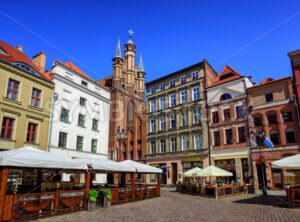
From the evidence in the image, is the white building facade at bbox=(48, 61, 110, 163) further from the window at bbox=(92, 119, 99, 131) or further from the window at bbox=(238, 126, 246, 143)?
the window at bbox=(238, 126, 246, 143)

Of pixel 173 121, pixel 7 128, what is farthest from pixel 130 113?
pixel 7 128

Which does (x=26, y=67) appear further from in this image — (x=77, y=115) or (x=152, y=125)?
(x=152, y=125)

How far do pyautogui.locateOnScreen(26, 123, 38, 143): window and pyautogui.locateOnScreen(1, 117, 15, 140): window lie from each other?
164cm

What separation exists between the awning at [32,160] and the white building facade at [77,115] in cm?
1462

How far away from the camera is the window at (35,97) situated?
2365 centimetres

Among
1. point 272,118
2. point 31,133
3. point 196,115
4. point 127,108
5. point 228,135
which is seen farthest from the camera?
point 127,108

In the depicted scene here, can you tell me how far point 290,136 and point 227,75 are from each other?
1201 cm

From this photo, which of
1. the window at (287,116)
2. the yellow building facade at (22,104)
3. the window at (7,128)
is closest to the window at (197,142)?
the window at (287,116)

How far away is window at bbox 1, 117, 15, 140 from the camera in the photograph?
20.7 meters

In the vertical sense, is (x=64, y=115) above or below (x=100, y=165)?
above

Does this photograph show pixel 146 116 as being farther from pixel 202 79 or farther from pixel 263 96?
pixel 263 96

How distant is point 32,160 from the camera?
33.8 ft

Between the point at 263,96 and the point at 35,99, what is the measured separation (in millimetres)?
25490

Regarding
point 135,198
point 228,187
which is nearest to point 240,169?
point 228,187
